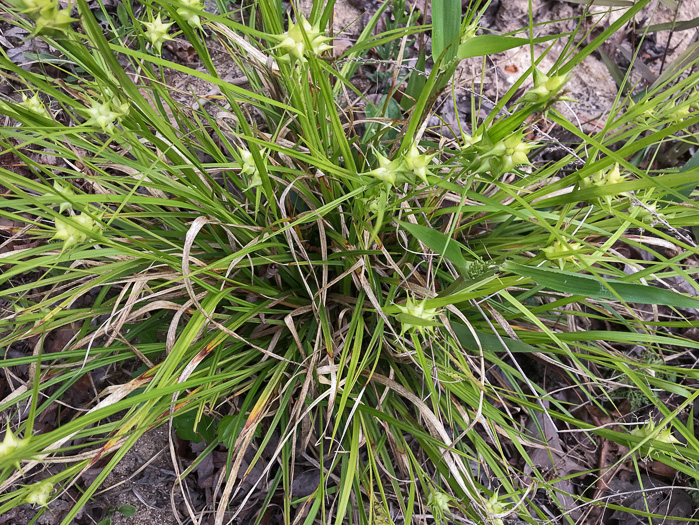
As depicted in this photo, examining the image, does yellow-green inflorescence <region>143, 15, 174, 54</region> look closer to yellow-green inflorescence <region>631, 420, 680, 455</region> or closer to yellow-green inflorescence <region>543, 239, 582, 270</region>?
yellow-green inflorescence <region>543, 239, 582, 270</region>

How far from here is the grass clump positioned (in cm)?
62

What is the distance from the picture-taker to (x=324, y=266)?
38.8 inches

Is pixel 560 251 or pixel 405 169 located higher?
pixel 405 169

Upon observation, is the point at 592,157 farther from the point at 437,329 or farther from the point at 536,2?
the point at 536,2

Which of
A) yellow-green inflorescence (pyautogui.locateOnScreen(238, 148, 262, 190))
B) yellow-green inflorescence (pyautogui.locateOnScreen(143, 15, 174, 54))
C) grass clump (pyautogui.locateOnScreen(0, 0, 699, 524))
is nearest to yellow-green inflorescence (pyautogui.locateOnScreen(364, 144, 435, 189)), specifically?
grass clump (pyautogui.locateOnScreen(0, 0, 699, 524))

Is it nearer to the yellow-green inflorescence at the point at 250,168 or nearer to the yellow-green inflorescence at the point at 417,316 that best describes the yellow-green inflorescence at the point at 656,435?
the yellow-green inflorescence at the point at 417,316

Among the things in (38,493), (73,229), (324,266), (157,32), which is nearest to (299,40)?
(157,32)

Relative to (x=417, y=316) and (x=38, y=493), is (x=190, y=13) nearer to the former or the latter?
(x=417, y=316)

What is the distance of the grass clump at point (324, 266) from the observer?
2.05ft

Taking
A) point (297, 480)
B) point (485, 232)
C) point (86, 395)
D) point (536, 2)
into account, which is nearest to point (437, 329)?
point (485, 232)

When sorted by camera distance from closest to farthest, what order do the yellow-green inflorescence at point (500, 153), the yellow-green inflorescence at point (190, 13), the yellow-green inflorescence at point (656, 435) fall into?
the yellow-green inflorescence at point (500, 153) → the yellow-green inflorescence at point (190, 13) → the yellow-green inflorescence at point (656, 435)

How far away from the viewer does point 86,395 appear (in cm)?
132

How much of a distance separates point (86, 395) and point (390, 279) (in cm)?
103

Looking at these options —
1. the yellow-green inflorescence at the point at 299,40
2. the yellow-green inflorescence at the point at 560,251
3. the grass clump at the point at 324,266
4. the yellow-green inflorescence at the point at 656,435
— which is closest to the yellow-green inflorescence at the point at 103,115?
the grass clump at the point at 324,266
